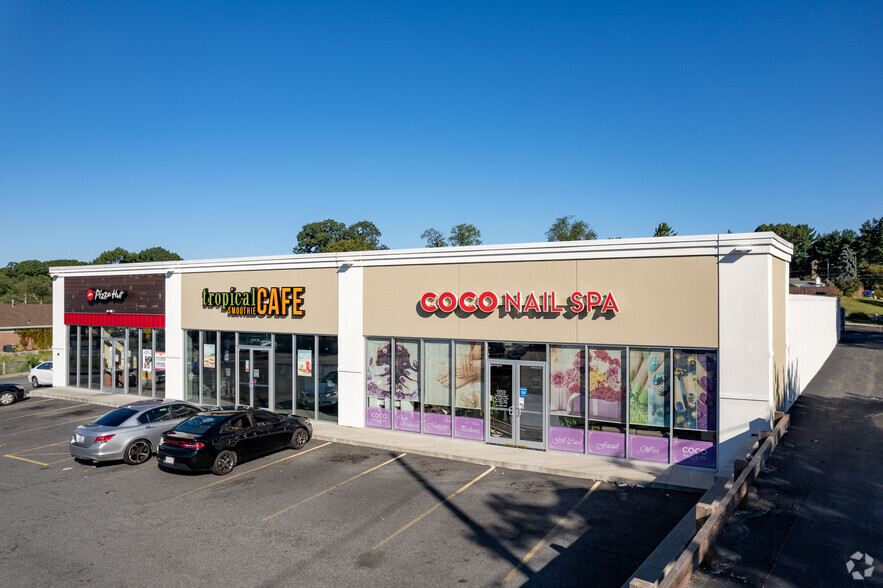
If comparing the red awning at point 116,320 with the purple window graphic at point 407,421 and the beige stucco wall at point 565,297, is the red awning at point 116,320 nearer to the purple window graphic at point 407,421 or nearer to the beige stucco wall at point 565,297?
the beige stucco wall at point 565,297

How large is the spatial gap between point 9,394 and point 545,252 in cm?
2435

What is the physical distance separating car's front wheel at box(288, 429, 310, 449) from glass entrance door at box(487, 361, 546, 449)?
5580 millimetres

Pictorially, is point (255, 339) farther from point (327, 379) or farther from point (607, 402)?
point (607, 402)

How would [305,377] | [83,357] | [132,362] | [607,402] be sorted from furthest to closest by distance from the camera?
[83,357], [132,362], [305,377], [607,402]

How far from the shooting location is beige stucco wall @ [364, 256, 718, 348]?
46.0ft

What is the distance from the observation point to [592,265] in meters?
15.2

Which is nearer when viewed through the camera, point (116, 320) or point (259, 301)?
point (259, 301)

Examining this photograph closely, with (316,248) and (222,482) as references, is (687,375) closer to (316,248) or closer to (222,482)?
(222,482)

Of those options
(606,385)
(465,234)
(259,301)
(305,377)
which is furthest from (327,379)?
(465,234)

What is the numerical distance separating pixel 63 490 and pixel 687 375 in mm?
15351

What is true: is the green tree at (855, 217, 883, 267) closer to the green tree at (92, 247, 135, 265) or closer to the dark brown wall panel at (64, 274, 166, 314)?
the dark brown wall panel at (64, 274, 166, 314)

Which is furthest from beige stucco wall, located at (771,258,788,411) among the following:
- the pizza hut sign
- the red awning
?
the pizza hut sign

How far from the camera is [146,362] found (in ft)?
82.9

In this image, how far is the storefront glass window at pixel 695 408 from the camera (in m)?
13.8
